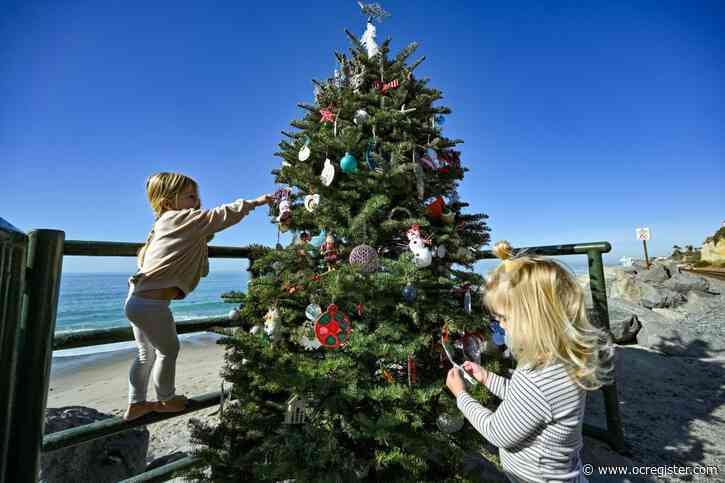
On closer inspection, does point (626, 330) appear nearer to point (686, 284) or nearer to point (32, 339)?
point (686, 284)

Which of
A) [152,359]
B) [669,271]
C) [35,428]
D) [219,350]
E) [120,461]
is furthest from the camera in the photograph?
[219,350]

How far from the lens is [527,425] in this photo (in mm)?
1287

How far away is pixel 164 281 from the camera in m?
1.69

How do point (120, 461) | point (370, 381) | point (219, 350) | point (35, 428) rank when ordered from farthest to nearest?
point (219, 350), point (120, 461), point (370, 381), point (35, 428)

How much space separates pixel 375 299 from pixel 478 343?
0.73 meters

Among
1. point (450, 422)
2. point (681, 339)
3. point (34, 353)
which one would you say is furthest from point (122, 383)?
point (681, 339)

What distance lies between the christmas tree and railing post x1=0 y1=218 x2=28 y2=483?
105cm

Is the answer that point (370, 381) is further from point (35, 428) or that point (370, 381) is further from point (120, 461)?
point (120, 461)

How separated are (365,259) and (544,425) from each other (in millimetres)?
1157

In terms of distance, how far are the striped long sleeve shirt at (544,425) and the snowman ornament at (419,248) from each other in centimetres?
83

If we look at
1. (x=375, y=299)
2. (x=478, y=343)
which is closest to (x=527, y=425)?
(x=478, y=343)

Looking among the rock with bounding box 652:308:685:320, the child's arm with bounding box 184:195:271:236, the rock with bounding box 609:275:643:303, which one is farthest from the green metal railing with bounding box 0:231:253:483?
the rock with bounding box 609:275:643:303

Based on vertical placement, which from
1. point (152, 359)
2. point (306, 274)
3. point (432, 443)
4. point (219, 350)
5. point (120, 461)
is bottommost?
point (219, 350)

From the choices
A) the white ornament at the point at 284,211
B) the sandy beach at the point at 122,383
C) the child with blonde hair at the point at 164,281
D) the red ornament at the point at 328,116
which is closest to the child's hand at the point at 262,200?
the child with blonde hair at the point at 164,281
